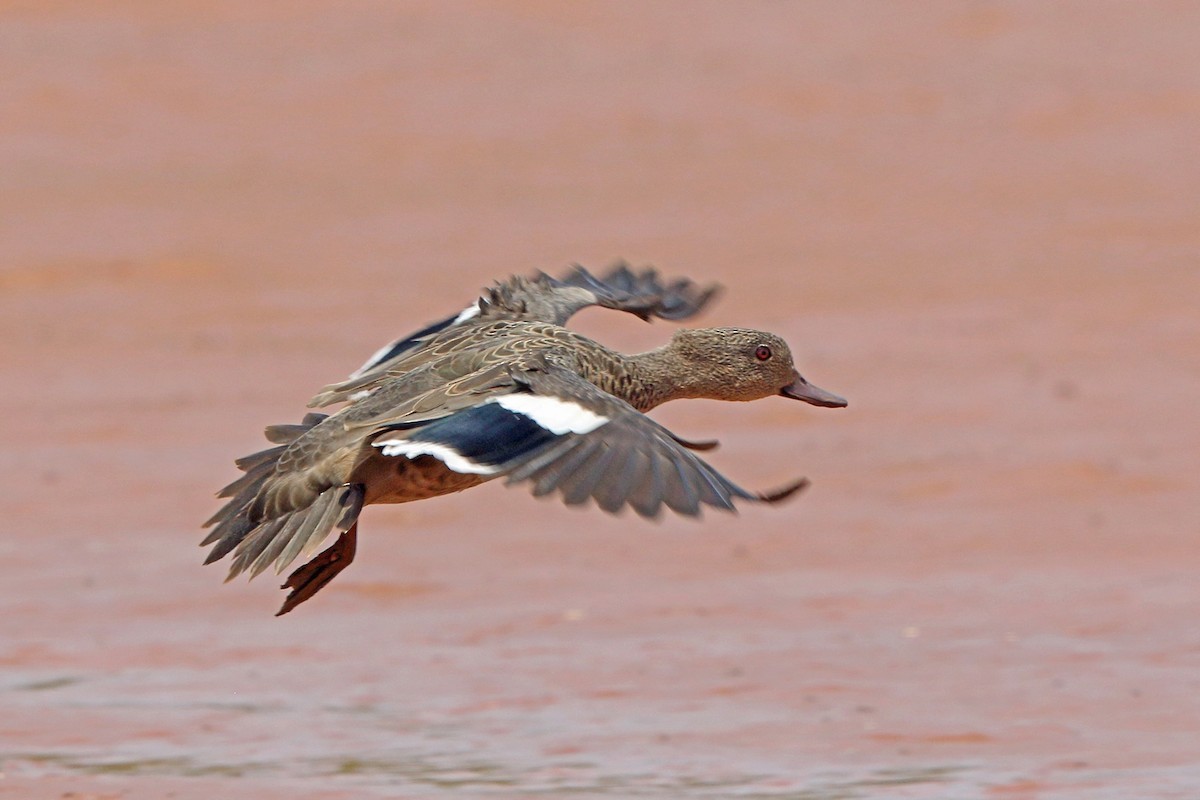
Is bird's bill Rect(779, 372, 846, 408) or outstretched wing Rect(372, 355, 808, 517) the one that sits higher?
bird's bill Rect(779, 372, 846, 408)

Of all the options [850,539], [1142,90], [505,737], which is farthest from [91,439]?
[1142,90]

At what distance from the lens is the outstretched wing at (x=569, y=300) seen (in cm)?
782

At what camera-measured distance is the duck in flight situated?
593 centimetres

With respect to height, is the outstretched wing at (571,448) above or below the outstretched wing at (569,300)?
below

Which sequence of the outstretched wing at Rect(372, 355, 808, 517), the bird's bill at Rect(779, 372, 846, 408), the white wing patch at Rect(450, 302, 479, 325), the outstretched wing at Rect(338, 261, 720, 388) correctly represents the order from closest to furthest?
the outstretched wing at Rect(372, 355, 808, 517), the bird's bill at Rect(779, 372, 846, 408), the outstretched wing at Rect(338, 261, 720, 388), the white wing patch at Rect(450, 302, 479, 325)

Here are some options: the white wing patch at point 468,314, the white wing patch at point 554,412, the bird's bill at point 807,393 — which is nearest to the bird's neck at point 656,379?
the bird's bill at point 807,393

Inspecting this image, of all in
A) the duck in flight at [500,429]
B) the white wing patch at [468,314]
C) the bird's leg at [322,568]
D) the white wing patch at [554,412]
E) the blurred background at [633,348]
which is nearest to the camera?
the duck in flight at [500,429]

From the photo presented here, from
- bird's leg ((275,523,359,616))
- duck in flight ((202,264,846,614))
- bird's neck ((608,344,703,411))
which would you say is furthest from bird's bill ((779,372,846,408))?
bird's leg ((275,523,359,616))

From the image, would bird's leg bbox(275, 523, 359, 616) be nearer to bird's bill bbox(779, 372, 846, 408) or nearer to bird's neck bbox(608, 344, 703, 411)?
bird's neck bbox(608, 344, 703, 411)

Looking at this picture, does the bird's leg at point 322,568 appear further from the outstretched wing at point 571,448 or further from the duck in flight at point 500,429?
the outstretched wing at point 571,448

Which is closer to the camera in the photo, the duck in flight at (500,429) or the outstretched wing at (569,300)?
the duck in flight at (500,429)

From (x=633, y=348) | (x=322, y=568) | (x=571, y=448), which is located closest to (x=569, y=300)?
(x=322, y=568)

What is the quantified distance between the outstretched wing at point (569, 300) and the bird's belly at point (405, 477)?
74cm

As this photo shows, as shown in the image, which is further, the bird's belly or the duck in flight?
the bird's belly
